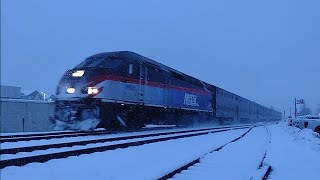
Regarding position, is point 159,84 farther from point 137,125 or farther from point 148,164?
point 148,164

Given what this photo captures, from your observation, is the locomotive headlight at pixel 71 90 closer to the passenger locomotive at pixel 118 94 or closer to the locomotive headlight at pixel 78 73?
the passenger locomotive at pixel 118 94

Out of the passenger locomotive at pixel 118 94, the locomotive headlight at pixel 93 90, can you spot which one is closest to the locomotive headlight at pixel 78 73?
the passenger locomotive at pixel 118 94

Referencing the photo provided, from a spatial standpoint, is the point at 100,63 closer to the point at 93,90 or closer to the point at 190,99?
the point at 93,90

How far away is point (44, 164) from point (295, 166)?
4984mm

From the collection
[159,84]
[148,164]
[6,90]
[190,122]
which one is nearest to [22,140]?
[148,164]

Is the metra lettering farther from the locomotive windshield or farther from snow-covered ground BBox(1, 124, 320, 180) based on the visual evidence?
snow-covered ground BBox(1, 124, 320, 180)

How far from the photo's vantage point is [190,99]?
2291 centimetres

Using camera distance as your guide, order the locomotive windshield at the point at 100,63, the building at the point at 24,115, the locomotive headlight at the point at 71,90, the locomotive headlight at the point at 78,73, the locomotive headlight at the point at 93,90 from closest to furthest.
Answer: the locomotive headlight at the point at 93,90 < the locomotive headlight at the point at 71,90 < the locomotive headlight at the point at 78,73 < the locomotive windshield at the point at 100,63 < the building at the point at 24,115

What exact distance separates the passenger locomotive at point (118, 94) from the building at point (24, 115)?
547cm

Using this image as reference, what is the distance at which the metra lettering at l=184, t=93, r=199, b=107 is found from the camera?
869 inches

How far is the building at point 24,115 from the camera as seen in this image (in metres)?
18.3

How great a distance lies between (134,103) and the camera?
15.2 metres

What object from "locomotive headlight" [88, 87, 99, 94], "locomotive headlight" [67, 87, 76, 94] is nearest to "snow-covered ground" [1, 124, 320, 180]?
"locomotive headlight" [88, 87, 99, 94]

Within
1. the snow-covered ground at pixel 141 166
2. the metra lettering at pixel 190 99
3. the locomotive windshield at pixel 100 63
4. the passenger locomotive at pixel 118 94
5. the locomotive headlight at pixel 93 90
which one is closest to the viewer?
the snow-covered ground at pixel 141 166
